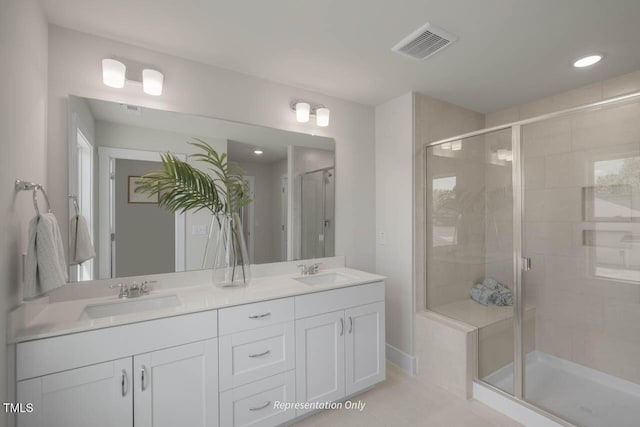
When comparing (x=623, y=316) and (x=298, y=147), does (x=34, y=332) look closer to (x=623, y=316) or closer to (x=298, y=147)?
(x=298, y=147)

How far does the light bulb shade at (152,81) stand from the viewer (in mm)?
1721

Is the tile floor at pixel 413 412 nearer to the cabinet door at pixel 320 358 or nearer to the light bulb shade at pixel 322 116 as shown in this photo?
the cabinet door at pixel 320 358

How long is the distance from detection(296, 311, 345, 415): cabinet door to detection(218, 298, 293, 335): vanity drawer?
14 cm

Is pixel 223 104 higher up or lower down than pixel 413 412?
higher up

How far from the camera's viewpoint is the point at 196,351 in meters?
1.46

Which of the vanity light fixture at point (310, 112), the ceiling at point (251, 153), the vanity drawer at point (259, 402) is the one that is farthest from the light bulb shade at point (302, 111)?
the vanity drawer at point (259, 402)

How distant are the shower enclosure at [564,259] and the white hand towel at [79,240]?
2.66 meters

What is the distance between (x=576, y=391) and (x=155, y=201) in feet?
10.1

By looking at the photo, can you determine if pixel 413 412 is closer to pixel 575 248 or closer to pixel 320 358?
pixel 320 358

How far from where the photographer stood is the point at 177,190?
1827mm

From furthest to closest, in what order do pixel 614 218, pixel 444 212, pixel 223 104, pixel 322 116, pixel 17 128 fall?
pixel 444 212 < pixel 322 116 < pixel 223 104 < pixel 614 218 < pixel 17 128

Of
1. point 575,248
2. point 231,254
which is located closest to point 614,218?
point 575,248

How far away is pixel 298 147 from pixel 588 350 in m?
2.61

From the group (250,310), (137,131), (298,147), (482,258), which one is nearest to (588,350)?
(482,258)
